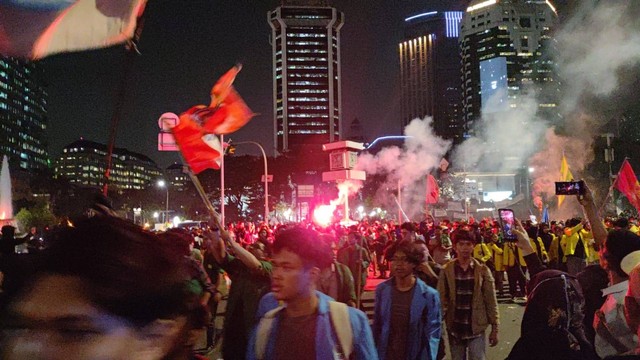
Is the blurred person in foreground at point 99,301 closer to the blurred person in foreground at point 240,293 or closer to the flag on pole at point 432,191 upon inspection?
the blurred person in foreground at point 240,293

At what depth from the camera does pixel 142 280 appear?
1.37 metres

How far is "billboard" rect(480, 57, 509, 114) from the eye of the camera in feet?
452

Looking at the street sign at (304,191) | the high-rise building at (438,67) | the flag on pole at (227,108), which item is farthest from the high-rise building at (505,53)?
the flag on pole at (227,108)

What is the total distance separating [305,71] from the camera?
163 m

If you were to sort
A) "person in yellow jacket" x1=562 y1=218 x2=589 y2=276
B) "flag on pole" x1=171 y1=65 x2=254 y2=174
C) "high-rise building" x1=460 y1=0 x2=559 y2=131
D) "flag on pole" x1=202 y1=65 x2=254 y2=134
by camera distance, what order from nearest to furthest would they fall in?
"flag on pole" x1=171 y1=65 x2=254 y2=174
"flag on pole" x1=202 y1=65 x2=254 y2=134
"person in yellow jacket" x1=562 y1=218 x2=589 y2=276
"high-rise building" x1=460 y1=0 x2=559 y2=131

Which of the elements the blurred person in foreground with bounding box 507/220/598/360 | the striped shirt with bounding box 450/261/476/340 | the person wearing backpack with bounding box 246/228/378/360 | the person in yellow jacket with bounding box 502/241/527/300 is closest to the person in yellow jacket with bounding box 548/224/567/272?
the person in yellow jacket with bounding box 502/241/527/300

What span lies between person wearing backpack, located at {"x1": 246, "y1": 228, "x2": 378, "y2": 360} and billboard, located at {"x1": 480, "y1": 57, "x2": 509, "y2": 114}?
140431 mm

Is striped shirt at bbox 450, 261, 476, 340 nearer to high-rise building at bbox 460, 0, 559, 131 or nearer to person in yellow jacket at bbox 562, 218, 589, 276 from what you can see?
person in yellow jacket at bbox 562, 218, 589, 276

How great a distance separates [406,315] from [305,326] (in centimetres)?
175

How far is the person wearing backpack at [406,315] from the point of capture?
14.6 feet

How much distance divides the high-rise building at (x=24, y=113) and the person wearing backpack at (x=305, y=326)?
139 meters

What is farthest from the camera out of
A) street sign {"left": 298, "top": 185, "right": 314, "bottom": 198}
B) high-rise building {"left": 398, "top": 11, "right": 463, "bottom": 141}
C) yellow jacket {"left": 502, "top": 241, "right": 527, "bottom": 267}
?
high-rise building {"left": 398, "top": 11, "right": 463, "bottom": 141}

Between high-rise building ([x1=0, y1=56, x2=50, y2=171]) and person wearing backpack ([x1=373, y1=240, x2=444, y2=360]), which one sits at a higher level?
high-rise building ([x1=0, y1=56, x2=50, y2=171])

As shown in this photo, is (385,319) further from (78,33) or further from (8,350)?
(78,33)
